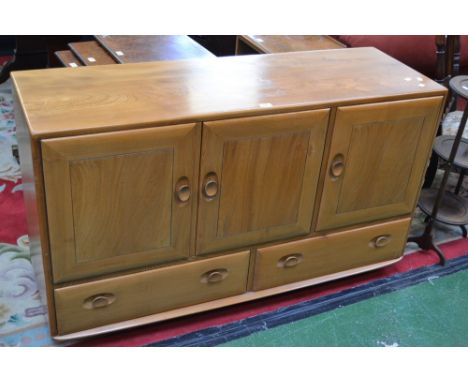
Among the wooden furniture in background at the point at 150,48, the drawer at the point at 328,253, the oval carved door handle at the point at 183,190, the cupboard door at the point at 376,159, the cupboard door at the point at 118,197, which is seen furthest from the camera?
the wooden furniture in background at the point at 150,48

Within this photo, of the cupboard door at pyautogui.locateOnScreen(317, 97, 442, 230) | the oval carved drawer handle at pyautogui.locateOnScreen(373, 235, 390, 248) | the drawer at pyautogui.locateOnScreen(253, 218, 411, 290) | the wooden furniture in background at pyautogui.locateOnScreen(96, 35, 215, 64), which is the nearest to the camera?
the cupboard door at pyautogui.locateOnScreen(317, 97, 442, 230)

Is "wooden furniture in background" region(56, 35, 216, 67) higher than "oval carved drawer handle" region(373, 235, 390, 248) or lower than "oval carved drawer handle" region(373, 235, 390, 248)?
higher

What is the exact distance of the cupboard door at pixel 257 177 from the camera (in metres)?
1.44

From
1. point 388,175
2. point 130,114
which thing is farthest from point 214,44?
point 130,114

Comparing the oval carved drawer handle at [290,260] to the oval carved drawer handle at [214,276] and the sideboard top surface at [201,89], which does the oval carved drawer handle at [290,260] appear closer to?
the oval carved drawer handle at [214,276]

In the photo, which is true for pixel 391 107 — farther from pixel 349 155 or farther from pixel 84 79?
pixel 84 79

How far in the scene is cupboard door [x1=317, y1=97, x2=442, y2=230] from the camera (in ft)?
5.16

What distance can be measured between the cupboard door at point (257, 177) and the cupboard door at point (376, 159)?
0.19 feet

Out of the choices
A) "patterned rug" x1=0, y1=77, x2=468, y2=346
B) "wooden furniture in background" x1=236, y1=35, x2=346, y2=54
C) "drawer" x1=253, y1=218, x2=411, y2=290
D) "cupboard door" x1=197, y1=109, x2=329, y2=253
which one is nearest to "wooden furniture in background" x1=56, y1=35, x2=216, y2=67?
"wooden furniture in background" x1=236, y1=35, x2=346, y2=54

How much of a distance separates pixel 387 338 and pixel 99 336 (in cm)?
81

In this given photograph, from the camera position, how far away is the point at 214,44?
8.89 feet

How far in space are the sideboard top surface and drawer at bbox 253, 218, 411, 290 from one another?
1.41 ft

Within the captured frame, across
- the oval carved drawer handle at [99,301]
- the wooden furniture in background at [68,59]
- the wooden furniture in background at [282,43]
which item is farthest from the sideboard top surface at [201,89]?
the wooden furniture in background at [68,59]

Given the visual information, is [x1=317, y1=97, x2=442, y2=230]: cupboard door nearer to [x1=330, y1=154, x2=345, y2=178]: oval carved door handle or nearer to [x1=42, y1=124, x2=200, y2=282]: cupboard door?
[x1=330, y1=154, x2=345, y2=178]: oval carved door handle
